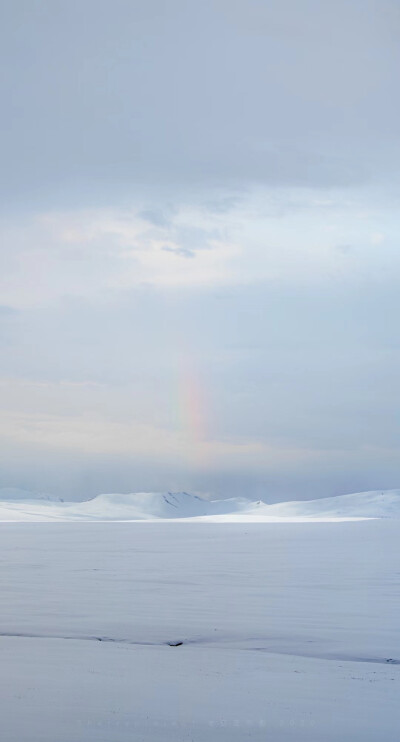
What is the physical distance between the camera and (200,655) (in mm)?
9211

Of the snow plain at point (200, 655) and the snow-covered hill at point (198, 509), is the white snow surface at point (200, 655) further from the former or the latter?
the snow-covered hill at point (198, 509)

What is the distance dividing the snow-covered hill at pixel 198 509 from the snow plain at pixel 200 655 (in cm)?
4593

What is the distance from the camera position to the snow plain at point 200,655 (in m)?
6.43

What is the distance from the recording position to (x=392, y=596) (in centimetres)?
1402

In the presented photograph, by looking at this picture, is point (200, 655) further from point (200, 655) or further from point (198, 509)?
point (198, 509)

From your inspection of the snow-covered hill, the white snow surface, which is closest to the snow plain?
the white snow surface

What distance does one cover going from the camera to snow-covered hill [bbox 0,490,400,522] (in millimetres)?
68562

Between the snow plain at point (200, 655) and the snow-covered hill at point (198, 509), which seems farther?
the snow-covered hill at point (198, 509)

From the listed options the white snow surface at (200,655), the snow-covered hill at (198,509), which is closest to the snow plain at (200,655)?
the white snow surface at (200,655)

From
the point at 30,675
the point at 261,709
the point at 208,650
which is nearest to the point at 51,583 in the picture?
the point at 208,650

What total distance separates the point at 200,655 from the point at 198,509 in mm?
95263

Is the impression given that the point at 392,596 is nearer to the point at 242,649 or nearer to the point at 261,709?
the point at 242,649

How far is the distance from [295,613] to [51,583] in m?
5.89

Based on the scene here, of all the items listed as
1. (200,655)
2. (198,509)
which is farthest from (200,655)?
(198,509)
